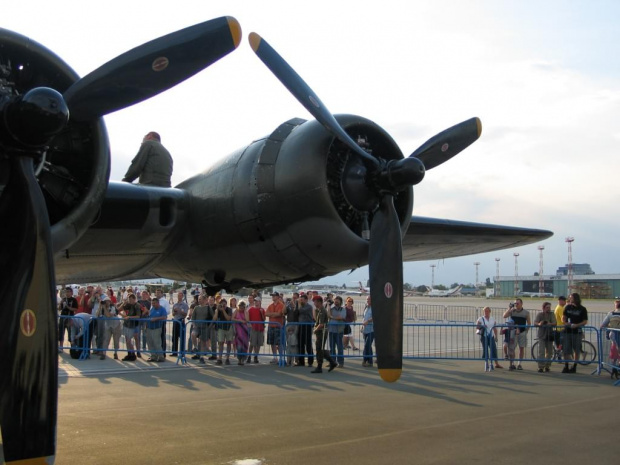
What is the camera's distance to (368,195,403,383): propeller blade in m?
6.09

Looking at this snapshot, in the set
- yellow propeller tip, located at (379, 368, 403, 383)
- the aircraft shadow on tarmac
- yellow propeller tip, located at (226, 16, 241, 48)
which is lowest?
the aircraft shadow on tarmac

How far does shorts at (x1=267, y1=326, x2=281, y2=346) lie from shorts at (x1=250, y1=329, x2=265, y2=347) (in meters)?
0.17

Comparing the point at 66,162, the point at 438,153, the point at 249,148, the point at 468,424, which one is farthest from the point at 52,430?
the point at 468,424

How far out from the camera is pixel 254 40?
573 cm

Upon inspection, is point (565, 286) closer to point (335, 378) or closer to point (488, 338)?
point (488, 338)

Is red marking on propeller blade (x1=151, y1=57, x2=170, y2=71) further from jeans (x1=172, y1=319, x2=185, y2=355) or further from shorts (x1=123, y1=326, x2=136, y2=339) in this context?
shorts (x1=123, y1=326, x2=136, y2=339)

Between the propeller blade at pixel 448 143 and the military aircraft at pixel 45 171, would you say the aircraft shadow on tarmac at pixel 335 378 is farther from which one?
the military aircraft at pixel 45 171

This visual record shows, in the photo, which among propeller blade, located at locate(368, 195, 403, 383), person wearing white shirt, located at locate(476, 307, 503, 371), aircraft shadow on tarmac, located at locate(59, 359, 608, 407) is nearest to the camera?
propeller blade, located at locate(368, 195, 403, 383)

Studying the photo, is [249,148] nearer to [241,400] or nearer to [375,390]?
[241,400]

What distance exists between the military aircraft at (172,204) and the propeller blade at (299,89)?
0.01m

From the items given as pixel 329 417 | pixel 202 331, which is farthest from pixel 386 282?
pixel 202 331

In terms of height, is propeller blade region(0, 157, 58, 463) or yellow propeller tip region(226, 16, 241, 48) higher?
yellow propeller tip region(226, 16, 241, 48)

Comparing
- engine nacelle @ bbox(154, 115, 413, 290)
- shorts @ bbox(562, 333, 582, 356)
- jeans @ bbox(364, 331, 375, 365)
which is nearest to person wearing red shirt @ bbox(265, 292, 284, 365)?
jeans @ bbox(364, 331, 375, 365)

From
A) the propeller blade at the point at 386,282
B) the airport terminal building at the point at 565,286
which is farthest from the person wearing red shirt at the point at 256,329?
the airport terminal building at the point at 565,286
